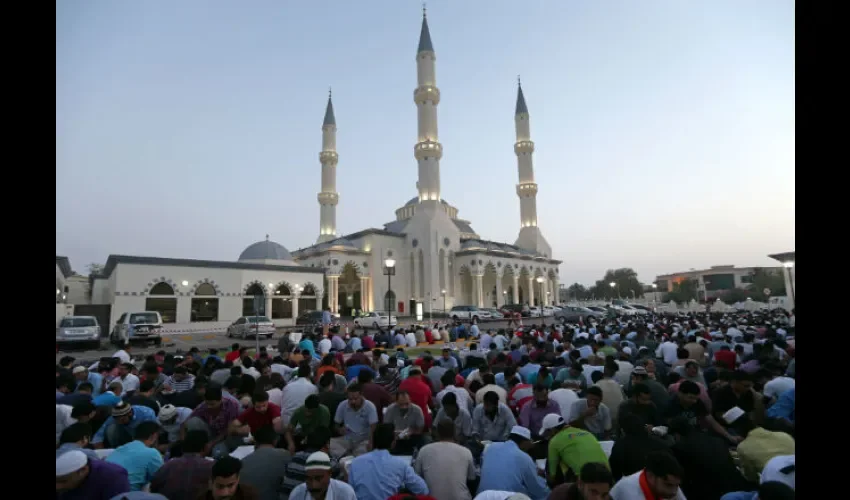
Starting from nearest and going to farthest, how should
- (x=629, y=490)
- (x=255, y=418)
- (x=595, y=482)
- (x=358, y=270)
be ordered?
(x=595, y=482) < (x=629, y=490) < (x=255, y=418) < (x=358, y=270)

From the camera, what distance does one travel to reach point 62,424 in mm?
5598

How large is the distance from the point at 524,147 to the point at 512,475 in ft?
161

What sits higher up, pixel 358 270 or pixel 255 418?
pixel 358 270

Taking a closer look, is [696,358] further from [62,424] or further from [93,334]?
[93,334]

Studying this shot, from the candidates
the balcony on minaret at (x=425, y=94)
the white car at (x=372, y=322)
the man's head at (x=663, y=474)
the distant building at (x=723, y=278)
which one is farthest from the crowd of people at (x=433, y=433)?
the distant building at (x=723, y=278)

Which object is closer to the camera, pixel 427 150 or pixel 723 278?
pixel 427 150

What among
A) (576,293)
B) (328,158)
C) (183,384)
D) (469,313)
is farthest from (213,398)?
(576,293)

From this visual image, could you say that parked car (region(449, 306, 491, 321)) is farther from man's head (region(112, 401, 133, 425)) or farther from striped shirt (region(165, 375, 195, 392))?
man's head (region(112, 401, 133, 425))

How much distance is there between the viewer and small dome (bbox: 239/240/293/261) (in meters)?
40.1

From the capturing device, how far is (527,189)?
50750 millimetres

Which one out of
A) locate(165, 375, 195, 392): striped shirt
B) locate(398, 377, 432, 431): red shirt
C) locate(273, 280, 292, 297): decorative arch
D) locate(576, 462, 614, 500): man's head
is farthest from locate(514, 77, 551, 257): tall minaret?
locate(576, 462, 614, 500): man's head

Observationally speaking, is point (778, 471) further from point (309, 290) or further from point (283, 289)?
point (309, 290)
